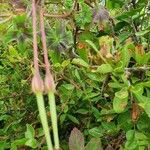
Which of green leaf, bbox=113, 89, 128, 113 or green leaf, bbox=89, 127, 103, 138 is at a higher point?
green leaf, bbox=113, 89, 128, 113

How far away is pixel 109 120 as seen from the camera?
111 cm

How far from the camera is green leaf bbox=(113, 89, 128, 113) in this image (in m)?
0.95

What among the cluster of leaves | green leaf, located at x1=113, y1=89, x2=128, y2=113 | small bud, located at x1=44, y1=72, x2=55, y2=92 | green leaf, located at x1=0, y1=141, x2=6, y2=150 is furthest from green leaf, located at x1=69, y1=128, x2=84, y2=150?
green leaf, located at x1=0, y1=141, x2=6, y2=150

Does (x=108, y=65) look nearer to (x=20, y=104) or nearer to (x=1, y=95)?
(x=20, y=104)

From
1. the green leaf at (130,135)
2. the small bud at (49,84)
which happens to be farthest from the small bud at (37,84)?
the green leaf at (130,135)

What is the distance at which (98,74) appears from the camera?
1.04 metres

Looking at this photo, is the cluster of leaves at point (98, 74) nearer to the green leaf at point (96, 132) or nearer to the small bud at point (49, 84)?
the green leaf at point (96, 132)

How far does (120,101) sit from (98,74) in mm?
105

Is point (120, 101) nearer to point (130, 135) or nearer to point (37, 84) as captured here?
point (130, 135)

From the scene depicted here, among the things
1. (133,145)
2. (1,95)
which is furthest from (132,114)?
(1,95)

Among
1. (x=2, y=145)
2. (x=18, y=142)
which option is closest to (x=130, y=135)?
(x=18, y=142)

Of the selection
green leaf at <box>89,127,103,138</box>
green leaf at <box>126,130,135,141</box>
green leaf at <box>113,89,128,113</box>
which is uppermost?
green leaf at <box>113,89,128,113</box>

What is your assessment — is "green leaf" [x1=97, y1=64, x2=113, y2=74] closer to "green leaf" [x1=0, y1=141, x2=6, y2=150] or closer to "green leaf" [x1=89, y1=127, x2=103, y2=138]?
"green leaf" [x1=89, y1=127, x2=103, y2=138]

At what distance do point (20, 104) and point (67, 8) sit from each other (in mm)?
513
